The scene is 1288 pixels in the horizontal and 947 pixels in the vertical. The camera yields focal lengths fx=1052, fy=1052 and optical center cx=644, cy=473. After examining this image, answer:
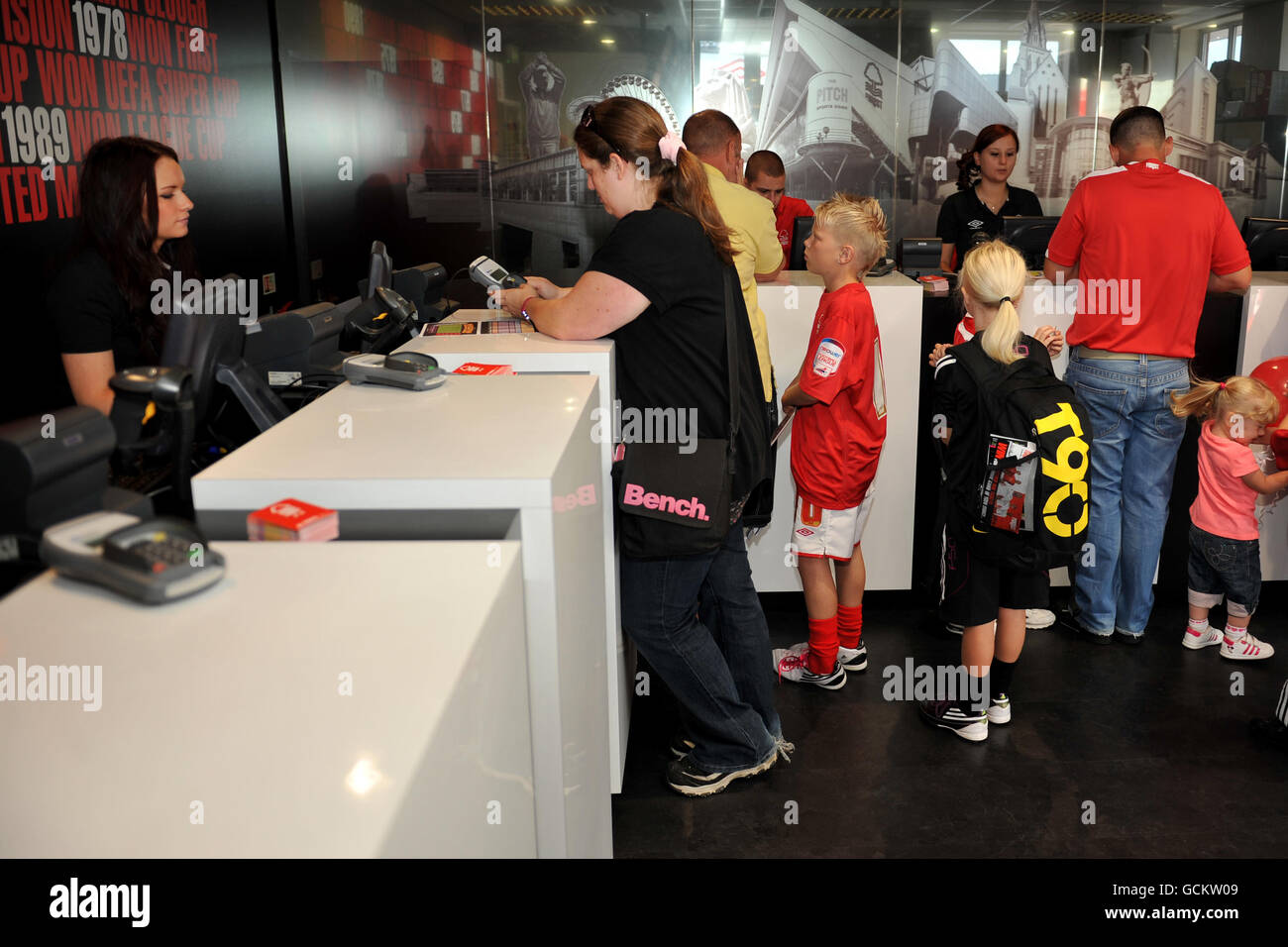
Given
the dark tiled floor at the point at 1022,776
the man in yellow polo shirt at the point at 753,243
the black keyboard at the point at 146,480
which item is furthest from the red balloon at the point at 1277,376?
the black keyboard at the point at 146,480

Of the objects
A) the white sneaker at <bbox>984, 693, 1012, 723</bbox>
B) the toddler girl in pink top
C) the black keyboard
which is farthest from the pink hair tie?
the toddler girl in pink top

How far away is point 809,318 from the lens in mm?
3402

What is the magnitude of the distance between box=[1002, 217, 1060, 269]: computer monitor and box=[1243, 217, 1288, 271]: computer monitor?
2.39 feet

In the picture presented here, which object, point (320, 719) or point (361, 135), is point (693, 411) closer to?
point (320, 719)

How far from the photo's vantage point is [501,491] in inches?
52.4

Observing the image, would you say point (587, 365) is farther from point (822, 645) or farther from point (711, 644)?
point (822, 645)

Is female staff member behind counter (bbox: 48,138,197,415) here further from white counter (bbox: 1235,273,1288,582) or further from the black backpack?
white counter (bbox: 1235,273,1288,582)

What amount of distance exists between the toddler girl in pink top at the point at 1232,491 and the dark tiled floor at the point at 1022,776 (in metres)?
0.18

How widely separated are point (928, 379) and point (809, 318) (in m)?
0.45

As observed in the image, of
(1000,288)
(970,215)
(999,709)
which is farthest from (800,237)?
(999,709)

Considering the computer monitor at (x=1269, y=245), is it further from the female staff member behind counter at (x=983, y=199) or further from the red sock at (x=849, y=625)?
the red sock at (x=849, y=625)

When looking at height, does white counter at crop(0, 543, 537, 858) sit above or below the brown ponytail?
below

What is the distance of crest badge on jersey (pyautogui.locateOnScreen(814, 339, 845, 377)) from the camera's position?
2756 millimetres

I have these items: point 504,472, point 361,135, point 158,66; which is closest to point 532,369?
point 504,472
